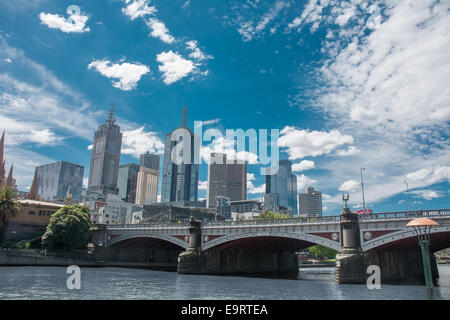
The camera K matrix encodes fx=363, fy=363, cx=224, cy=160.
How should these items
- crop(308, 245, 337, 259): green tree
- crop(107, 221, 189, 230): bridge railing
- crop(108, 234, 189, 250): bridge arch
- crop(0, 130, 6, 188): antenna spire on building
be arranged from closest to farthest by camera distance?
crop(108, 234, 189, 250): bridge arch < crop(107, 221, 189, 230): bridge railing < crop(0, 130, 6, 188): antenna spire on building < crop(308, 245, 337, 259): green tree

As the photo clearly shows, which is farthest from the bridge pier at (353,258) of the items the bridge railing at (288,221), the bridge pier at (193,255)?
the bridge pier at (193,255)

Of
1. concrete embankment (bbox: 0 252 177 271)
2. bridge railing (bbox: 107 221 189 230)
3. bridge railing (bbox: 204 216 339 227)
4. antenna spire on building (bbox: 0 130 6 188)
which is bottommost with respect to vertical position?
concrete embankment (bbox: 0 252 177 271)

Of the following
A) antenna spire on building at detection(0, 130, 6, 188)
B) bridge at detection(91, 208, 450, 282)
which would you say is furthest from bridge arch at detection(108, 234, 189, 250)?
antenna spire on building at detection(0, 130, 6, 188)

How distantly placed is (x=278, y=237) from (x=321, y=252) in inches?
3578

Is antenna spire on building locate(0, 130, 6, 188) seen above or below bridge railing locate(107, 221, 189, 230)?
above

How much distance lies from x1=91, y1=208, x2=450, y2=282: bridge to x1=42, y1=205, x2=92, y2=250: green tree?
7315 millimetres

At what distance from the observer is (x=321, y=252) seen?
484ft

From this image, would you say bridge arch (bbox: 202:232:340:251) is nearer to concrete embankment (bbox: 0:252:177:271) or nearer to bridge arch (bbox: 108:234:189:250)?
bridge arch (bbox: 108:234:189:250)

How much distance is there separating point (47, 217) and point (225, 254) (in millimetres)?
52567

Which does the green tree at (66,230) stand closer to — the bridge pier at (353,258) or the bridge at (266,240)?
the bridge at (266,240)

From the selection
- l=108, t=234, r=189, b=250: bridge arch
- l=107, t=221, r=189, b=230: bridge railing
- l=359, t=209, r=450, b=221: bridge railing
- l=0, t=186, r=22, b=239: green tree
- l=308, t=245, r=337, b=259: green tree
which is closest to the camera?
l=359, t=209, r=450, b=221: bridge railing

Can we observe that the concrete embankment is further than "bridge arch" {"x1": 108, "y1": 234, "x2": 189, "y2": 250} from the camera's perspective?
No

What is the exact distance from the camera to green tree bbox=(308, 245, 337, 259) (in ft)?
476

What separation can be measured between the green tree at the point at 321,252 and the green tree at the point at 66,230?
9260cm
